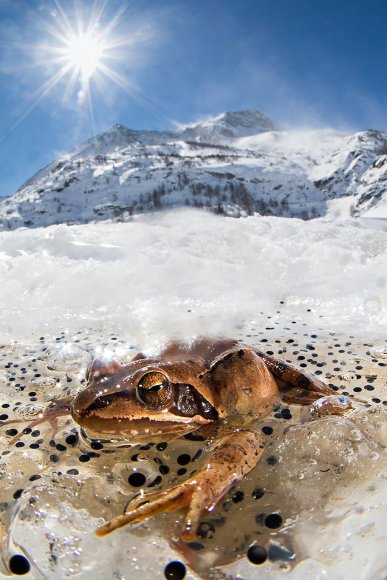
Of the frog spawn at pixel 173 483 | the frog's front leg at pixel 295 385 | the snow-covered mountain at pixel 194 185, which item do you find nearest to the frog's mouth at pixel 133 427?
the frog spawn at pixel 173 483

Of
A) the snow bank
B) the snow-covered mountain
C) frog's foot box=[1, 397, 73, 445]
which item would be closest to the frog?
frog's foot box=[1, 397, 73, 445]

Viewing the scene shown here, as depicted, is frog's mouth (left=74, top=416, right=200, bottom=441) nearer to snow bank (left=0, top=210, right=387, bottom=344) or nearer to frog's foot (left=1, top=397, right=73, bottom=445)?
frog's foot (left=1, top=397, right=73, bottom=445)

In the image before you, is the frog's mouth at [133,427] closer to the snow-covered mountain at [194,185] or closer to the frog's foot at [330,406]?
the frog's foot at [330,406]

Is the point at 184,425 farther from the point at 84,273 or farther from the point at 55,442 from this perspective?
the point at 84,273

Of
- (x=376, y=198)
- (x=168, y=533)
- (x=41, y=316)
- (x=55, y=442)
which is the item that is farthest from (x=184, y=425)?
(x=376, y=198)

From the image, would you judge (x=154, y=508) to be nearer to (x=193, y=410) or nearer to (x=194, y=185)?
(x=193, y=410)

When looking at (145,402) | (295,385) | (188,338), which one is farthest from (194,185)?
(145,402)
